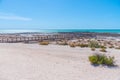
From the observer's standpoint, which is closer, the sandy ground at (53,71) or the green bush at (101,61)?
the sandy ground at (53,71)

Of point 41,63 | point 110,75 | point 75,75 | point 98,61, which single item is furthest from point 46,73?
point 98,61

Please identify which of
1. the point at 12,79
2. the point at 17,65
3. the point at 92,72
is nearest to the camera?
the point at 12,79

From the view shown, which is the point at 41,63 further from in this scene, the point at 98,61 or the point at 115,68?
the point at 115,68

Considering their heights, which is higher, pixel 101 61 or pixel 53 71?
pixel 101 61

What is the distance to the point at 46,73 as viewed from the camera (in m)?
9.41

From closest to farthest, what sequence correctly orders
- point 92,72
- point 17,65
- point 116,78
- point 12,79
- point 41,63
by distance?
point 12,79 → point 116,78 → point 92,72 → point 17,65 → point 41,63

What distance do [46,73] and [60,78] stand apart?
3.28 feet

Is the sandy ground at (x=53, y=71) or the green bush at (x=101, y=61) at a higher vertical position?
the green bush at (x=101, y=61)

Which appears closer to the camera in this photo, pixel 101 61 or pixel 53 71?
pixel 53 71

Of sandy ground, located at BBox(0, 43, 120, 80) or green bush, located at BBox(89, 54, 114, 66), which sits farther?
green bush, located at BBox(89, 54, 114, 66)

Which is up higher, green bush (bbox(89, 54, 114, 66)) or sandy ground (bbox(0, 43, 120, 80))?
green bush (bbox(89, 54, 114, 66))

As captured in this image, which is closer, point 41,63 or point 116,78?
point 116,78

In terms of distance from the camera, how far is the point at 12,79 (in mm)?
8250

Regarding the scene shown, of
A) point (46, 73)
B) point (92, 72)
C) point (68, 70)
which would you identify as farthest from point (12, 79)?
point (92, 72)
